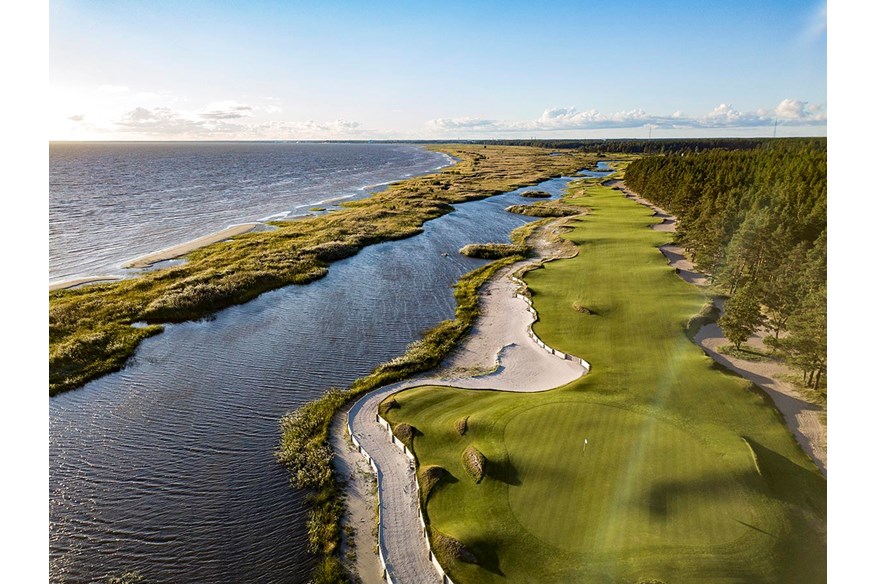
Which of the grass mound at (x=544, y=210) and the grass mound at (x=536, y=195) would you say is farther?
the grass mound at (x=536, y=195)

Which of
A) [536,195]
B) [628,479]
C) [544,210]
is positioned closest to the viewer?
[628,479]

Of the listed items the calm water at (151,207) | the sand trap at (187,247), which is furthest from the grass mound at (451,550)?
the sand trap at (187,247)

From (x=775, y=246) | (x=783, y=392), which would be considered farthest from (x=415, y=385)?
(x=775, y=246)

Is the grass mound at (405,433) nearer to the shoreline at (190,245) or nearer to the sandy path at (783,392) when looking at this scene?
the sandy path at (783,392)

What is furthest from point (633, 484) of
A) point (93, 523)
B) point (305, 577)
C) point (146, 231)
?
point (146, 231)

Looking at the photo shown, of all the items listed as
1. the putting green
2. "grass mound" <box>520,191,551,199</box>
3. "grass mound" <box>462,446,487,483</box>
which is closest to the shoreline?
"grass mound" <box>520,191,551,199</box>

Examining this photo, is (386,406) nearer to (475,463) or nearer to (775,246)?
(475,463)
